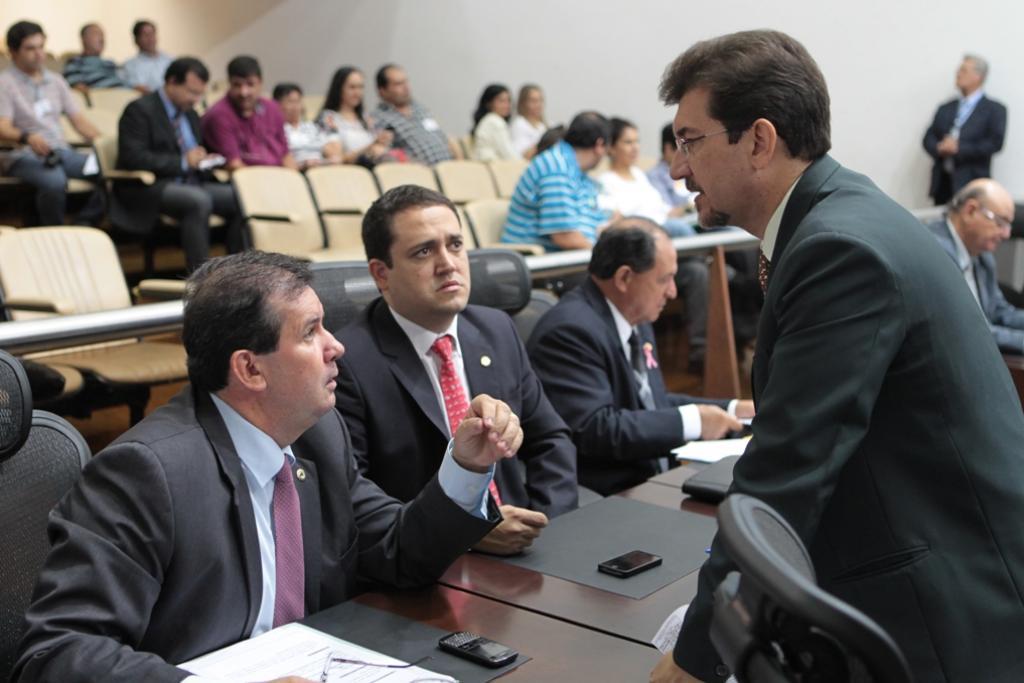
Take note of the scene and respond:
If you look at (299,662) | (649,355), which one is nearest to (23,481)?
(299,662)

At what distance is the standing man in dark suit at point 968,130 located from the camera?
789 cm

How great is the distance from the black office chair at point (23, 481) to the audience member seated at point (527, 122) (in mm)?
7017

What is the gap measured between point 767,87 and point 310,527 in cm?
92

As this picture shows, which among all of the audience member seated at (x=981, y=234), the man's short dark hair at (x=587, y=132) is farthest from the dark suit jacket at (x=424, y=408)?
the man's short dark hair at (x=587, y=132)

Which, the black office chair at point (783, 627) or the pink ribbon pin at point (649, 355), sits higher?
the black office chair at point (783, 627)

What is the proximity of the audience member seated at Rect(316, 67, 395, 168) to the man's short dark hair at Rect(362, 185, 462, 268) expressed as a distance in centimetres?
440

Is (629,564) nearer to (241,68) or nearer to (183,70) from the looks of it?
(183,70)

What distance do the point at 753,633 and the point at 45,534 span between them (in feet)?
3.96

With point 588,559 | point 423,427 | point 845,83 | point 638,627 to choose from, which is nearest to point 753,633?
point 638,627

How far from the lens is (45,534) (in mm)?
1614

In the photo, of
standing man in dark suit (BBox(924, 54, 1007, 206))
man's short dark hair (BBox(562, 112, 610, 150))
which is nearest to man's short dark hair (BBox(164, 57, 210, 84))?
man's short dark hair (BBox(562, 112, 610, 150))

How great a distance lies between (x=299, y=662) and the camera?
1.40 m

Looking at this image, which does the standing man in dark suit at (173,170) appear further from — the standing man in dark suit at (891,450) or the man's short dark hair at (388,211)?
the standing man in dark suit at (891,450)

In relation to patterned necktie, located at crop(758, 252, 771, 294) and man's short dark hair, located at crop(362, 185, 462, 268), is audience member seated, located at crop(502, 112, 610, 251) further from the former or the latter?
patterned necktie, located at crop(758, 252, 771, 294)
